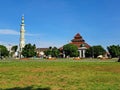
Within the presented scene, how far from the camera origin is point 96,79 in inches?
854

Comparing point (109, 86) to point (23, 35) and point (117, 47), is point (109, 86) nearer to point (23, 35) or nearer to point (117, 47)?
point (117, 47)

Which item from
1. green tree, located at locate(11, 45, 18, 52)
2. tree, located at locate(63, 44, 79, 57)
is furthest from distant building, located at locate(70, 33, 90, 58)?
green tree, located at locate(11, 45, 18, 52)

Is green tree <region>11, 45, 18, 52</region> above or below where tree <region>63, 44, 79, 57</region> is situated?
A: above

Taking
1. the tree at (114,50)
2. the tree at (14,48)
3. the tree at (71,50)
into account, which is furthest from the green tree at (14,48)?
the tree at (114,50)

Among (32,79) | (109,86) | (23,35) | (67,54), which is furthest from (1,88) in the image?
(23,35)

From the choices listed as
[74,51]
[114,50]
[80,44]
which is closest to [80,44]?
[80,44]

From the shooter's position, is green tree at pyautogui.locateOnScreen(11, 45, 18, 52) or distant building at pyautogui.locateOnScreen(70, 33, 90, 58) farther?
green tree at pyautogui.locateOnScreen(11, 45, 18, 52)

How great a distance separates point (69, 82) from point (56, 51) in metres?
130

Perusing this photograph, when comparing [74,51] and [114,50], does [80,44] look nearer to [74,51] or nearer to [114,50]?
[114,50]

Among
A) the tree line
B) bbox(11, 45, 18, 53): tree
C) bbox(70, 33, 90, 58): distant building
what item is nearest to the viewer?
the tree line

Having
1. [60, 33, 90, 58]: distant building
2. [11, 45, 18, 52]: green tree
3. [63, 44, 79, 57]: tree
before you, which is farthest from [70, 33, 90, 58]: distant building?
[11, 45, 18, 52]: green tree

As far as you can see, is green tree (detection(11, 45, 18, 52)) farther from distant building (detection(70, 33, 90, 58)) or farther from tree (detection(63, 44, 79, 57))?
tree (detection(63, 44, 79, 57))

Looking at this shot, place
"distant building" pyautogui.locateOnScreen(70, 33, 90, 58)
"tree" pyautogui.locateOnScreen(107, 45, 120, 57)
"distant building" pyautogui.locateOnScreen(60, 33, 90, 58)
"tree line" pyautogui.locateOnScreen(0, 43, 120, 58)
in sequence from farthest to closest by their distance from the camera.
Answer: "distant building" pyautogui.locateOnScreen(70, 33, 90, 58) → "distant building" pyautogui.locateOnScreen(60, 33, 90, 58) → "tree" pyautogui.locateOnScreen(107, 45, 120, 57) → "tree line" pyautogui.locateOnScreen(0, 43, 120, 58)

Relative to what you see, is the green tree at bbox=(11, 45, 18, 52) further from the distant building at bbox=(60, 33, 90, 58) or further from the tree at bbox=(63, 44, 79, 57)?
the tree at bbox=(63, 44, 79, 57)
